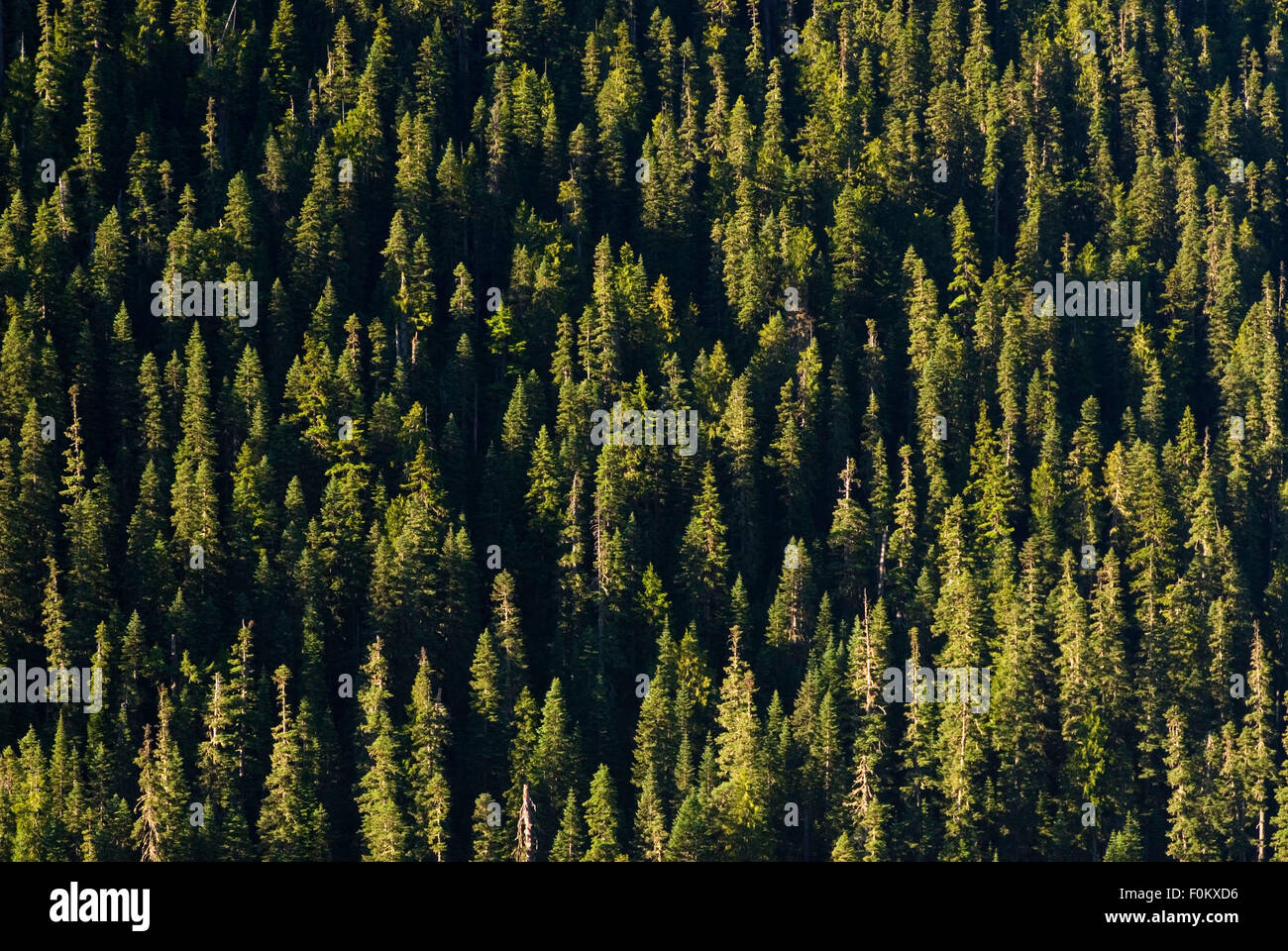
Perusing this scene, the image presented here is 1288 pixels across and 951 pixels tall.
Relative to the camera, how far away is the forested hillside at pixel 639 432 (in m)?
135

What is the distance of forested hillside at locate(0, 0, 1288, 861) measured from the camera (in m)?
135

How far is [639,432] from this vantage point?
153375 mm

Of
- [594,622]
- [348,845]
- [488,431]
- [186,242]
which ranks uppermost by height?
[186,242]

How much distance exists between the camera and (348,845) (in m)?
134

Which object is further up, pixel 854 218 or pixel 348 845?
pixel 854 218

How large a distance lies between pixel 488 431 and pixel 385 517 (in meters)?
12.8

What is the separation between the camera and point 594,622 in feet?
480

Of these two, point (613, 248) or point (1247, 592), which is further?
point (613, 248)
